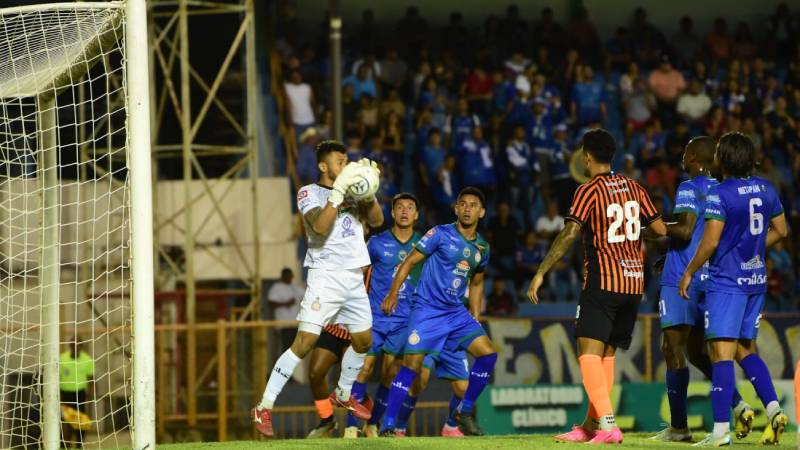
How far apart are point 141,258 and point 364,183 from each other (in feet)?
7.64

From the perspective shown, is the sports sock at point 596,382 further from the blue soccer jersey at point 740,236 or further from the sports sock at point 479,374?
the sports sock at point 479,374

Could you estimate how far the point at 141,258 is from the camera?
8.52 m

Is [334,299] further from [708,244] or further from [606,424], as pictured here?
[708,244]

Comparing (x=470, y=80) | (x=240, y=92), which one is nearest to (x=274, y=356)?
(x=240, y=92)

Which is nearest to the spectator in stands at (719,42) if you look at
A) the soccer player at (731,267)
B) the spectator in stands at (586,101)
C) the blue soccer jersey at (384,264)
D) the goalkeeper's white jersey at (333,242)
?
the spectator in stands at (586,101)

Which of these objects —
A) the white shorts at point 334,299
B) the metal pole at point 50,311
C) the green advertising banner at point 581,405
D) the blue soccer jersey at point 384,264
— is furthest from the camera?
the green advertising banner at point 581,405

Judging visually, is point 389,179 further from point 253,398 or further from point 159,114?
point 253,398

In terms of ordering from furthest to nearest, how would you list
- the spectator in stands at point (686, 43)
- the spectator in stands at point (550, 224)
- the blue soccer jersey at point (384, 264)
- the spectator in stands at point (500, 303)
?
the spectator in stands at point (686, 43)
the spectator in stands at point (550, 224)
the spectator in stands at point (500, 303)
the blue soccer jersey at point (384, 264)

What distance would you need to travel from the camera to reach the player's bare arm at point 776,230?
10.4m

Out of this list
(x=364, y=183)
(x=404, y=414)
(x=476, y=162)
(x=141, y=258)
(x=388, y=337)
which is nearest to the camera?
(x=141, y=258)

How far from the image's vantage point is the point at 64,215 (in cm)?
2006

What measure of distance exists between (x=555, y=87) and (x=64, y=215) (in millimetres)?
8643

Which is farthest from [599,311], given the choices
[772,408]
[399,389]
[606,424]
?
[399,389]

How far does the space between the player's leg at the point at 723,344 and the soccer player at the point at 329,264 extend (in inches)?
106
